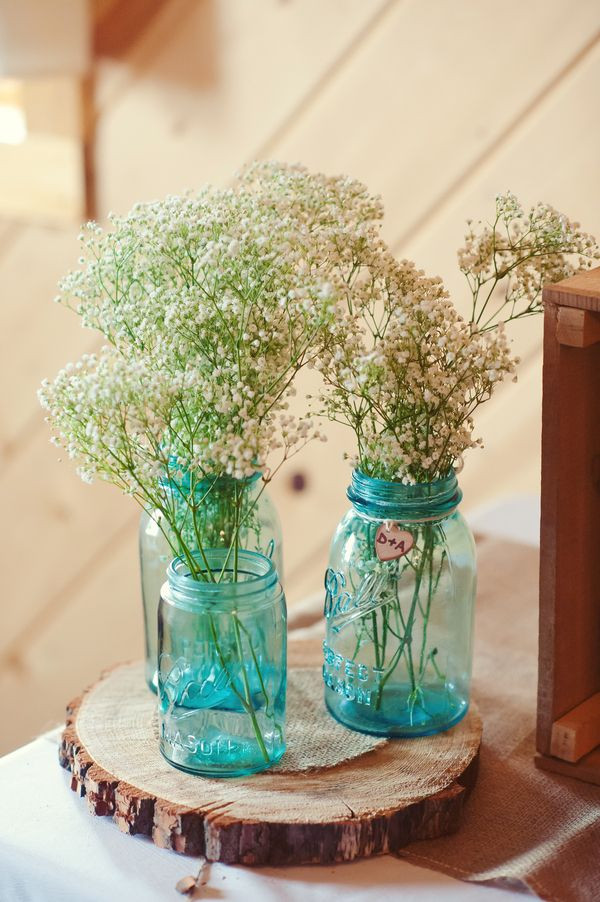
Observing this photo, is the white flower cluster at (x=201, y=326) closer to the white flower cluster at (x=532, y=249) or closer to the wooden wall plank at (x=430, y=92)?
the white flower cluster at (x=532, y=249)

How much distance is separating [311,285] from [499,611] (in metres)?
0.54

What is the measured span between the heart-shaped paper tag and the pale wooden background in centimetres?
76

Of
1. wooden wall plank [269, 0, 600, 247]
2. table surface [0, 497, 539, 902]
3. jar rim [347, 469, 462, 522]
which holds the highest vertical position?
wooden wall plank [269, 0, 600, 247]

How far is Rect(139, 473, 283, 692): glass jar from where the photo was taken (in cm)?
81

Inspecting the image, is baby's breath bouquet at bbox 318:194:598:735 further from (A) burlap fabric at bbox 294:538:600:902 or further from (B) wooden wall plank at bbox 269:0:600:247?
(B) wooden wall plank at bbox 269:0:600:247

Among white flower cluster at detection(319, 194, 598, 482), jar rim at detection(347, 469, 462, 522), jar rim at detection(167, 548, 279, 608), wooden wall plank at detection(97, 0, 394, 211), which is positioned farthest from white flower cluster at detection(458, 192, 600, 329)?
wooden wall plank at detection(97, 0, 394, 211)

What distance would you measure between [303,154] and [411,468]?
1007 mm

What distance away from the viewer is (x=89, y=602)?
6.93 feet

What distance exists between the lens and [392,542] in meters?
0.81

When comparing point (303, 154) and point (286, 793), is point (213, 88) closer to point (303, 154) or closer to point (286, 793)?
point (303, 154)

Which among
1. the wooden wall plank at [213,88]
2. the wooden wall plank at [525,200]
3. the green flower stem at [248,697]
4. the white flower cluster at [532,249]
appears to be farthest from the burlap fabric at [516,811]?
the wooden wall plank at [213,88]

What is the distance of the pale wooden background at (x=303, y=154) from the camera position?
1.46m

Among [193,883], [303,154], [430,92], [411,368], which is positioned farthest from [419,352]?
[303,154]

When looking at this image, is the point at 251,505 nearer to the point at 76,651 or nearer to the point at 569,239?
the point at 569,239
